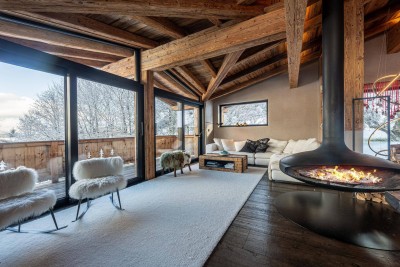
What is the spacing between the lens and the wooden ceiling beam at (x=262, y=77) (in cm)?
514

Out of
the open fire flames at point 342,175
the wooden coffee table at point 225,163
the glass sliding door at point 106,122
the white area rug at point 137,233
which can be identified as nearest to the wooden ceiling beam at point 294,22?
the open fire flames at point 342,175

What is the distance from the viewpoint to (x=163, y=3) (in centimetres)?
204

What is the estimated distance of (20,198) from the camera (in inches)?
67.7

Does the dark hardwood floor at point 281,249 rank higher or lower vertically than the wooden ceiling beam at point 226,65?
lower

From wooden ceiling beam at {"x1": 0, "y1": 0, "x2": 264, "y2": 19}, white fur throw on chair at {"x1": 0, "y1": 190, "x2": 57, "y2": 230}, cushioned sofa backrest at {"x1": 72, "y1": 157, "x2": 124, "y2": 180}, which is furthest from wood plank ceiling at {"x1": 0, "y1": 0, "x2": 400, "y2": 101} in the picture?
white fur throw on chair at {"x1": 0, "y1": 190, "x2": 57, "y2": 230}

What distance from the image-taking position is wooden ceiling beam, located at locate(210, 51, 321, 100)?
514cm

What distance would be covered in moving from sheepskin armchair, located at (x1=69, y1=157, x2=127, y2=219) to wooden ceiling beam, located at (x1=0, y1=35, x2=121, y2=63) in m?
1.71

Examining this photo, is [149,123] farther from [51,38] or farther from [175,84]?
[51,38]

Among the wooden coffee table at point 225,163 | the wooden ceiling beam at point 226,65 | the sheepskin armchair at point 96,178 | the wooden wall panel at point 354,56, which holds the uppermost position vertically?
the wooden ceiling beam at point 226,65

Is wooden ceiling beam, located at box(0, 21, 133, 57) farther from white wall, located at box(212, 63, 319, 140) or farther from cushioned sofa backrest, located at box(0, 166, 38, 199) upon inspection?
white wall, located at box(212, 63, 319, 140)

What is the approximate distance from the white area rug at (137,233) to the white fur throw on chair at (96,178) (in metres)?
0.34

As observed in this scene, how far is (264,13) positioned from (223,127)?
445 centimetres

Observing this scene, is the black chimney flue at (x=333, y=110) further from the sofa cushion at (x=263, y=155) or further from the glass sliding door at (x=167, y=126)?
the glass sliding door at (x=167, y=126)

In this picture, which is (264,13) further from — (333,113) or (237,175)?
(237,175)
